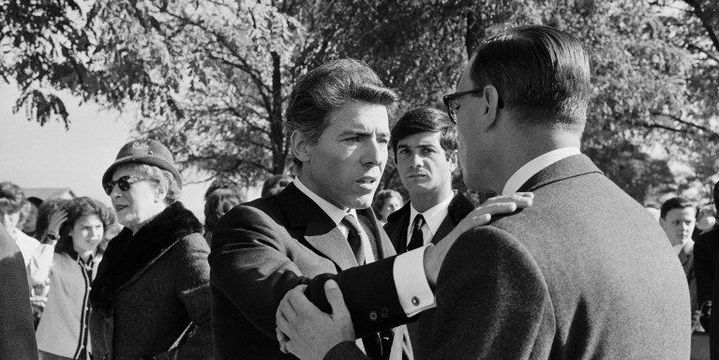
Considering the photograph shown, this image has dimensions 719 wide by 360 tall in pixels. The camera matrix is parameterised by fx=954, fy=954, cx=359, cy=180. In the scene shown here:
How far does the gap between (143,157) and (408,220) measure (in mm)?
1417

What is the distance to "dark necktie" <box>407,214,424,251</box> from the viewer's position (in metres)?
4.81

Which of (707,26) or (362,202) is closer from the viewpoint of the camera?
(362,202)

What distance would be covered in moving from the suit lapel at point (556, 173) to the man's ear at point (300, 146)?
113 centimetres

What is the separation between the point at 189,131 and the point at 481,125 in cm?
2227

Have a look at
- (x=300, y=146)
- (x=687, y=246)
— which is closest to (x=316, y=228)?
(x=300, y=146)

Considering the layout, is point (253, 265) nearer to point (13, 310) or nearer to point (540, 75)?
point (13, 310)

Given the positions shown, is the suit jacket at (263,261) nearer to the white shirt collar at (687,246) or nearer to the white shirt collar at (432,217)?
the white shirt collar at (432,217)

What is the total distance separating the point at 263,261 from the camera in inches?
110

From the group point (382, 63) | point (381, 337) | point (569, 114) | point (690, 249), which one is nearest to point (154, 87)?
point (382, 63)

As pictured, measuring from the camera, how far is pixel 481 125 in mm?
2334

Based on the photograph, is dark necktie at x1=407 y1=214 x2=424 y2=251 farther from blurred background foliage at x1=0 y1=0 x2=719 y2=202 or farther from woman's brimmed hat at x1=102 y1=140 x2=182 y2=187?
blurred background foliage at x1=0 y1=0 x2=719 y2=202

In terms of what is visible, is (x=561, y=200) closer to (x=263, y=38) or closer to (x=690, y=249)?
(x=690, y=249)

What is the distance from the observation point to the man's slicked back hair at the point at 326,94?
10.4 feet

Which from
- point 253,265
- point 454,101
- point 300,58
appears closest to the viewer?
point 454,101
